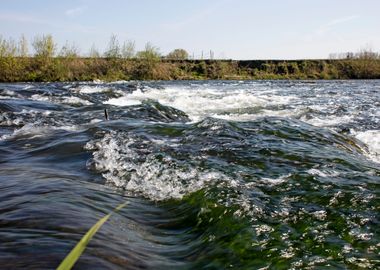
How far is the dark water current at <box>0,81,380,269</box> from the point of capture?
272 centimetres

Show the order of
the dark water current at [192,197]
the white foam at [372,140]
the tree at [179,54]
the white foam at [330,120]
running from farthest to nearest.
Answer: the tree at [179,54] → the white foam at [330,120] → the white foam at [372,140] → the dark water current at [192,197]

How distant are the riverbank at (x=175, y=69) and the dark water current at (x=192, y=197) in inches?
1329

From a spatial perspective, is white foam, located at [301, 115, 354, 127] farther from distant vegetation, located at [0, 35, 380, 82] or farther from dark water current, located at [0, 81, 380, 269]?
distant vegetation, located at [0, 35, 380, 82]

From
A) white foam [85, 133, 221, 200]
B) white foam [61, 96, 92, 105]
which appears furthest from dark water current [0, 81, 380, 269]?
white foam [61, 96, 92, 105]

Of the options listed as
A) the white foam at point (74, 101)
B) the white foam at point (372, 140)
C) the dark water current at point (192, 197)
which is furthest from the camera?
the white foam at point (74, 101)

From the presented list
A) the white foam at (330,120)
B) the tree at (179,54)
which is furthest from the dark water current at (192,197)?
the tree at (179,54)

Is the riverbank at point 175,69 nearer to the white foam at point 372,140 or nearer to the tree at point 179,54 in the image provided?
the tree at point 179,54

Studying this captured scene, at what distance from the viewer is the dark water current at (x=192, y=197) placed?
2717mm

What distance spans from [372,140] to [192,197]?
5.88m

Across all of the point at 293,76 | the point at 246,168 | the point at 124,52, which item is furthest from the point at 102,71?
the point at 246,168

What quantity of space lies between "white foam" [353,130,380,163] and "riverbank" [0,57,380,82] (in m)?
34.9

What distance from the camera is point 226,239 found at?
309 centimetres

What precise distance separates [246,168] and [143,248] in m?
2.41

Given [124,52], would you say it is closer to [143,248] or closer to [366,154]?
[366,154]
